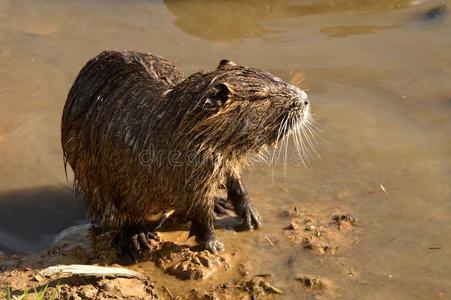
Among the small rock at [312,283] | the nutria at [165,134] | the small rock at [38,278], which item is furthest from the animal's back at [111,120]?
the small rock at [312,283]

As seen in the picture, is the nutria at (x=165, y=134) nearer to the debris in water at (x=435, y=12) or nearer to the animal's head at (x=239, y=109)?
the animal's head at (x=239, y=109)

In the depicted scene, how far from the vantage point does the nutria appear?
3982 mm

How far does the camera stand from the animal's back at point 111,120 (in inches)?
168

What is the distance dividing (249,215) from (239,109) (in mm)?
Result: 927

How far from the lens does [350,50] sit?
656cm

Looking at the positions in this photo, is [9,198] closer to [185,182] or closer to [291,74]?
[185,182]

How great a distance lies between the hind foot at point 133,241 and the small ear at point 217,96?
1.11 m

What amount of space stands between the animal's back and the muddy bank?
10.6 inches

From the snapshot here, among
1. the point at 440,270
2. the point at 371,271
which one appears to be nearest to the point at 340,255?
the point at 371,271

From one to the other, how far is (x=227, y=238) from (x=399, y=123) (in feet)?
5.70

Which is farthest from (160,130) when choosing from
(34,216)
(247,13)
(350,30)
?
(247,13)

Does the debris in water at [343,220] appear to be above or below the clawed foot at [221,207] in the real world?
above

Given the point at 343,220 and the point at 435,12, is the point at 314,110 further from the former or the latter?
the point at 435,12

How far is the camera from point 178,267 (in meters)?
4.33
